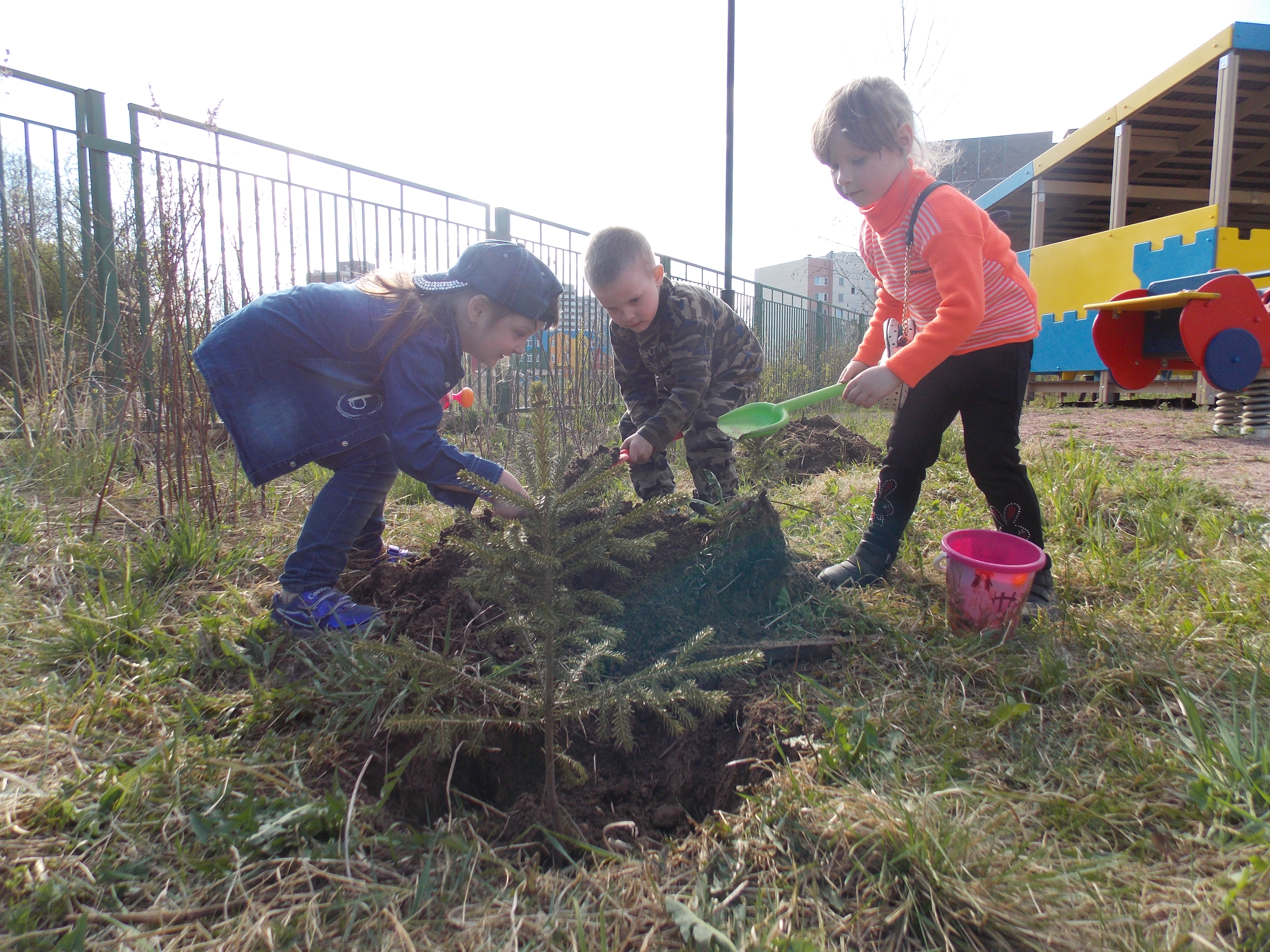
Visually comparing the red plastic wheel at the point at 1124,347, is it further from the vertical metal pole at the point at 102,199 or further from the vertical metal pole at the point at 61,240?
the vertical metal pole at the point at 61,240

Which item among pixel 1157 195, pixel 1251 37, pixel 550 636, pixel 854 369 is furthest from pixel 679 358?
pixel 1157 195

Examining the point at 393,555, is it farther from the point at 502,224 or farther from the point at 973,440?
the point at 502,224

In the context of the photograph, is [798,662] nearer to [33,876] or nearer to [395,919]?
[395,919]

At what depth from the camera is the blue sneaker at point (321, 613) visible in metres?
1.85

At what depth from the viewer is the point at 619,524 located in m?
1.23

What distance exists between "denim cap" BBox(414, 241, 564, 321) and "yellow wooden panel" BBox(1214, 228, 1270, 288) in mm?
7374

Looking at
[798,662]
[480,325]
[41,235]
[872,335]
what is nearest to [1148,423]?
[872,335]

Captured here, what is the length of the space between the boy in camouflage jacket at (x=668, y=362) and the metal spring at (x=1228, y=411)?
402 centimetres

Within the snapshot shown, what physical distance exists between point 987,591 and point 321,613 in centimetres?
185

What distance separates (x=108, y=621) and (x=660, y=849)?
159cm

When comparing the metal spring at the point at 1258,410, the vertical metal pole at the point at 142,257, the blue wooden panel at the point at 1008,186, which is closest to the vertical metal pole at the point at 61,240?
the vertical metal pole at the point at 142,257

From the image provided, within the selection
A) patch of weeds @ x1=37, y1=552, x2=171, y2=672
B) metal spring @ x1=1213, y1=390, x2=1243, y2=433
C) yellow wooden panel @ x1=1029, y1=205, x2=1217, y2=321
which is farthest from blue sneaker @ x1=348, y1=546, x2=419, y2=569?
yellow wooden panel @ x1=1029, y1=205, x2=1217, y2=321

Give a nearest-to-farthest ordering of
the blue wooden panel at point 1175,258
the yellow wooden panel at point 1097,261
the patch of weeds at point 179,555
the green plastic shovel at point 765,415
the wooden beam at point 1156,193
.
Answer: the patch of weeds at point 179,555 < the green plastic shovel at point 765,415 < the blue wooden panel at point 1175,258 < the yellow wooden panel at point 1097,261 < the wooden beam at point 1156,193

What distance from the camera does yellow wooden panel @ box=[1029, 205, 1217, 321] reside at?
22.1 ft
